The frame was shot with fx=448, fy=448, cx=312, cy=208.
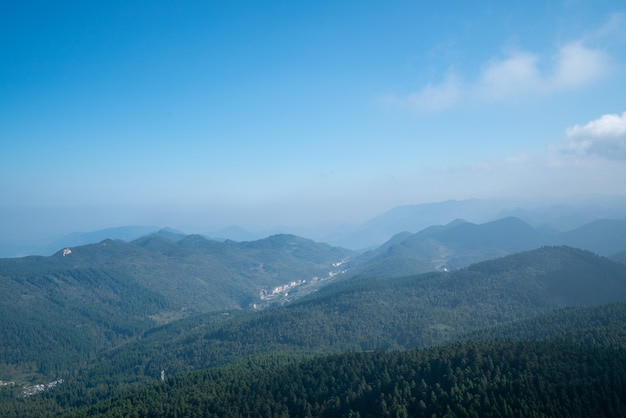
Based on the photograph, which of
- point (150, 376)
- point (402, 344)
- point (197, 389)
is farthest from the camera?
point (402, 344)

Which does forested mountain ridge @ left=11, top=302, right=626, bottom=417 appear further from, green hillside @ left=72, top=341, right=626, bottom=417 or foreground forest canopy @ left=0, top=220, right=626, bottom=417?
foreground forest canopy @ left=0, top=220, right=626, bottom=417

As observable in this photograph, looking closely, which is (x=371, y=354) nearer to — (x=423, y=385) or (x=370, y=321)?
(x=423, y=385)

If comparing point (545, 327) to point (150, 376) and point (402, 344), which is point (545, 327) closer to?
point (402, 344)

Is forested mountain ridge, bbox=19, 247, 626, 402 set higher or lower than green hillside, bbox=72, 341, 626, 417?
lower

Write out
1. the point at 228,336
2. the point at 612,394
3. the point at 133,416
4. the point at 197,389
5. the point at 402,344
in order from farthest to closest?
1. the point at 228,336
2. the point at 402,344
3. the point at 197,389
4. the point at 133,416
5. the point at 612,394

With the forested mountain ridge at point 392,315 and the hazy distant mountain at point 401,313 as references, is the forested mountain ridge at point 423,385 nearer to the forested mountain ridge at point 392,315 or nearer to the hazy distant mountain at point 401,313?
the forested mountain ridge at point 392,315

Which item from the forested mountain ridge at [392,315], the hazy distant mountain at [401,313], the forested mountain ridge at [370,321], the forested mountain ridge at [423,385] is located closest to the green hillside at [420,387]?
the forested mountain ridge at [423,385]

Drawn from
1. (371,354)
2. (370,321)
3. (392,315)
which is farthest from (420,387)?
(392,315)

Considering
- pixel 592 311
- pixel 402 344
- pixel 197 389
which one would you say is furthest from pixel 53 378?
pixel 592 311

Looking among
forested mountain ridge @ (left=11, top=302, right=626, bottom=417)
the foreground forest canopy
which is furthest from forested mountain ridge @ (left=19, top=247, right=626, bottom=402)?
forested mountain ridge @ (left=11, top=302, right=626, bottom=417)
